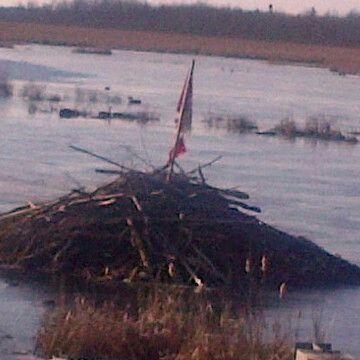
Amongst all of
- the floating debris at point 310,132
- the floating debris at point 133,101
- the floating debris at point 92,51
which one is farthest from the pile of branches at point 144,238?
the floating debris at point 92,51

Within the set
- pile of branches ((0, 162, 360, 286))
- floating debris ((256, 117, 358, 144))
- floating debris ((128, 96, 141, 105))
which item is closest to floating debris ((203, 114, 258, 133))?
floating debris ((256, 117, 358, 144))

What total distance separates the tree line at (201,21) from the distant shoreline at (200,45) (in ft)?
1.18

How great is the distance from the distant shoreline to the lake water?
19832 millimetres

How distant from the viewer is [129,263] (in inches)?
580

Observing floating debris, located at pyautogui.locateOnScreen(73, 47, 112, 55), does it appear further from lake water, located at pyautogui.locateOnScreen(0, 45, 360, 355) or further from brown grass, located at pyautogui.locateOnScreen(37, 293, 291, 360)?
brown grass, located at pyautogui.locateOnScreen(37, 293, 291, 360)

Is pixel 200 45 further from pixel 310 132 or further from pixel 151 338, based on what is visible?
pixel 151 338

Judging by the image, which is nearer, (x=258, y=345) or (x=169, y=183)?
(x=258, y=345)

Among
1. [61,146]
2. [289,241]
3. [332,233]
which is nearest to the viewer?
[289,241]

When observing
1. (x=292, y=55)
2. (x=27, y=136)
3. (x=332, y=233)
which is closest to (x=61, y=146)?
(x=27, y=136)

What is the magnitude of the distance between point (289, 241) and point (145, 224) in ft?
5.58

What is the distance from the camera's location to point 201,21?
77688 millimetres

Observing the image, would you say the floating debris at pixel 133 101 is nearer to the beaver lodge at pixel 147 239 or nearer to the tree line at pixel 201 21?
the beaver lodge at pixel 147 239

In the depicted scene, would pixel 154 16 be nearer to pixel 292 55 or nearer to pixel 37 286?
pixel 292 55

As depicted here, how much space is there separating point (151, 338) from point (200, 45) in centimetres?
6406
